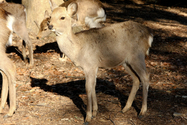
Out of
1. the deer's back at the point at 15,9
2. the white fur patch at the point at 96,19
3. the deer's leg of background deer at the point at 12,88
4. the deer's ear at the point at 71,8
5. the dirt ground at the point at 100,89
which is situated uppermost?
the deer's ear at the point at 71,8

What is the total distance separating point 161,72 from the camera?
23.4ft

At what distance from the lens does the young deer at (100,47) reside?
437cm

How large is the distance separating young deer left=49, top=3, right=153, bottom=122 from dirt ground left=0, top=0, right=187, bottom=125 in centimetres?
37

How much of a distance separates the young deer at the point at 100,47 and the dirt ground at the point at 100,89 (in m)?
0.37

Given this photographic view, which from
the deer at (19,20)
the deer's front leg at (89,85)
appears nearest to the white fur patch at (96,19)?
the deer at (19,20)

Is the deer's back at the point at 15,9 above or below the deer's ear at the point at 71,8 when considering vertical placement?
below

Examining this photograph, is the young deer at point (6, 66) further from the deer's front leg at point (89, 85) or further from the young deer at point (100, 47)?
the deer's front leg at point (89, 85)

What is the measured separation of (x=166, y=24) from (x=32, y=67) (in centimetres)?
716

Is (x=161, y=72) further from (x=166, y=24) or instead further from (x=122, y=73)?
(x=166, y=24)

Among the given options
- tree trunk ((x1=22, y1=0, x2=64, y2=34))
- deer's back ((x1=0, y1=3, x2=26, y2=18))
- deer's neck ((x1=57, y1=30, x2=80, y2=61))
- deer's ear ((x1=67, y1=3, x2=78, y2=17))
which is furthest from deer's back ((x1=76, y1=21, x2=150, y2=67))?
tree trunk ((x1=22, y1=0, x2=64, y2=34))

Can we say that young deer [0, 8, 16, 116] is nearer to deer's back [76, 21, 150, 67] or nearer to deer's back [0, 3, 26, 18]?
deer's back [76, 21, 150, 67]

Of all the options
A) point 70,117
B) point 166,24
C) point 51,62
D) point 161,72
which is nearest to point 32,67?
point 51,62

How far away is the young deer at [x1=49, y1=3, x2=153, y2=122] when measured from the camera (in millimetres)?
4367

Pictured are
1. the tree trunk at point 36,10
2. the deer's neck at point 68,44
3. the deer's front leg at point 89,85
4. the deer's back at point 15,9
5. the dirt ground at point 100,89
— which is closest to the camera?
the deer's neck at point 68,44
